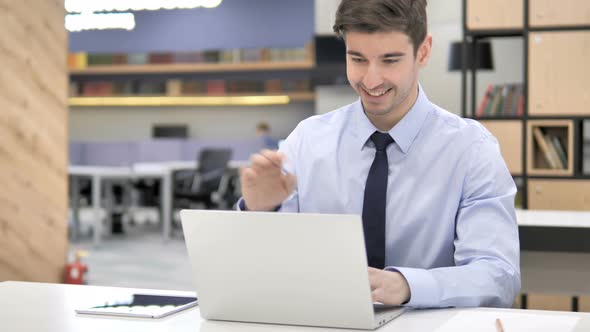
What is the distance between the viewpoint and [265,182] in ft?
5.06

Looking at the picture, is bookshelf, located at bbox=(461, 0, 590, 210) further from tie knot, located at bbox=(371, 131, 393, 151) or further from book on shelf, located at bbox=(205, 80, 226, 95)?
book on shelf, located at bbox=(205, 80, 226, 95)

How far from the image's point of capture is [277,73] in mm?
11766

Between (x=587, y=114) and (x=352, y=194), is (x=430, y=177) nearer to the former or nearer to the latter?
(x=352, y=194)

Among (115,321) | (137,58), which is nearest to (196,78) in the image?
(137,58)

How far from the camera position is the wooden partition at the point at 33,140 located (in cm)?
427

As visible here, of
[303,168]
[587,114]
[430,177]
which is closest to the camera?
[430,177]

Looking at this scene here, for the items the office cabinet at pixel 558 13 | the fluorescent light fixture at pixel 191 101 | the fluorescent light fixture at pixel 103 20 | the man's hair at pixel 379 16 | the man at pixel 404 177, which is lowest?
the fluorescent light fixture at pixel 191 101

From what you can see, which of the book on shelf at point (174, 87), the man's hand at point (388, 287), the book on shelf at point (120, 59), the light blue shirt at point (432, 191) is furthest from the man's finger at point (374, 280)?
the book on shelf at point (120, 59)

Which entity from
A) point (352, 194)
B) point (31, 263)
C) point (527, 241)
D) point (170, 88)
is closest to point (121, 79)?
point (170, 88)

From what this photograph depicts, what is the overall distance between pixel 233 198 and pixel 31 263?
512 cm

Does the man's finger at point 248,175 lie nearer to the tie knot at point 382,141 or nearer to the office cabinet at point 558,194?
the tie knot at point 382,141

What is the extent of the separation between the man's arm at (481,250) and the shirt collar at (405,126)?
130mm

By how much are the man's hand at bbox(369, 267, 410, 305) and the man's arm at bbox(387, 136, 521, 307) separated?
1 centimetres

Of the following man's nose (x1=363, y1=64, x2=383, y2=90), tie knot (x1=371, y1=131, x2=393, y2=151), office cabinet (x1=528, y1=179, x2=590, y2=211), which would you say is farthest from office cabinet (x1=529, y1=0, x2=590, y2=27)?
man's nose (x1=363, y1=64, x2=383, y2=90)
